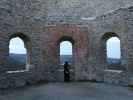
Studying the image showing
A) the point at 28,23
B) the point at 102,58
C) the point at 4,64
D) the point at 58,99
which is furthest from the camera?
the point at 102,58

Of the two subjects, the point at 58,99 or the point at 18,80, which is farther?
the point at 18,80

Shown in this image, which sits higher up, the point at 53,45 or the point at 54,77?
the point at 53,45

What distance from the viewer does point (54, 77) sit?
459 inches

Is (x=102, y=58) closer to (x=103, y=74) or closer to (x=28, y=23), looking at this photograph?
(x=103, y=74)

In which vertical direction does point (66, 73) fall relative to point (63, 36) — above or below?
below

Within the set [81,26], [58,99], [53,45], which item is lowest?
[58,99]

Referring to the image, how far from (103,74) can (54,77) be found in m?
2.72

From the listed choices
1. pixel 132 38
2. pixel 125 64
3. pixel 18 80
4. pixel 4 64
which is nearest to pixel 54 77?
pixel 18 80

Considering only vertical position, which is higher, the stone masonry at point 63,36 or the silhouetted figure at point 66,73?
the stone masonry at point 63,36

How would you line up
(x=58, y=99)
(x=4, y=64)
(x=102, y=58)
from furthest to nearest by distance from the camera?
(x=102, y=58)
(x=4, y=64)
(x=58, y=99)

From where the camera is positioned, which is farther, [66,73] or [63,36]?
[63,36]

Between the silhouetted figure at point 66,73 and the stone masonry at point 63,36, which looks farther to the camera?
the silhouetted figure at point 66,73

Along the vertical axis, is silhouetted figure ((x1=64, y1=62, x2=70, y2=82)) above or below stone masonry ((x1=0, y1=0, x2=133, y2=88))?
below

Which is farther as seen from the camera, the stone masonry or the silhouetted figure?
the silhouetted figure
